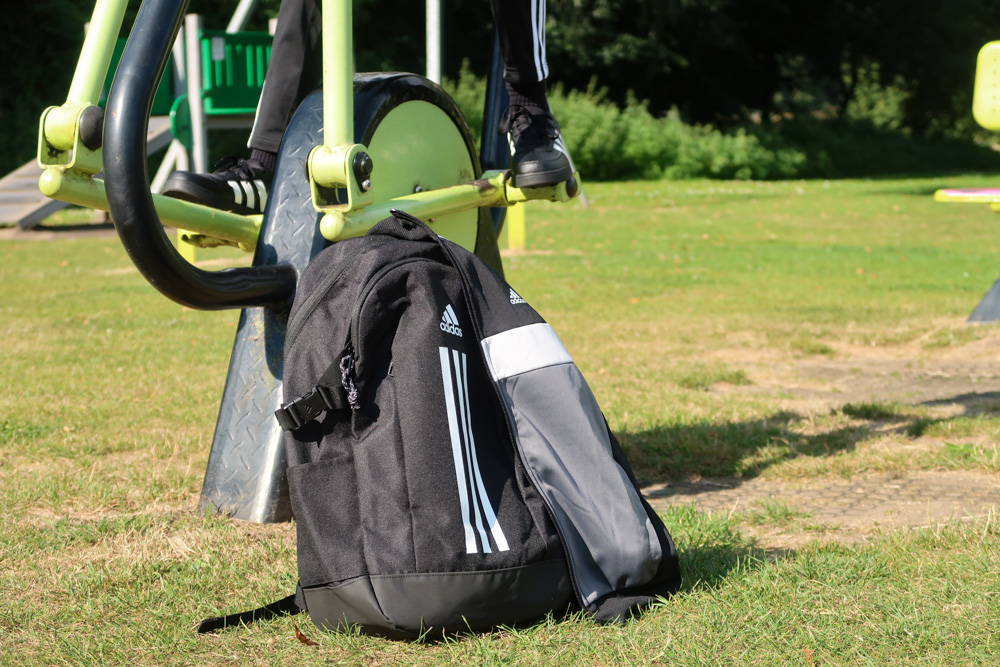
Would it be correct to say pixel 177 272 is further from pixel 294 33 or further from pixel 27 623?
pixel 294 33

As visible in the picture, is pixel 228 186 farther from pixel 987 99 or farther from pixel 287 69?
pixel 987 99

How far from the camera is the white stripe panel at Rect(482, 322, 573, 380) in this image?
2033 millimetres

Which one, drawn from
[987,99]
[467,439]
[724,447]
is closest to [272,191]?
[467,439]

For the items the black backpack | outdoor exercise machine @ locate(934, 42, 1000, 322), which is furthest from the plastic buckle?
outdoor exercise machine @ locate(934, 42, 1000, 322)

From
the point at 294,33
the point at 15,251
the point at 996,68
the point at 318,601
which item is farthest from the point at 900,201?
the point at 318,601

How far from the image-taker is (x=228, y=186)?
288 cm

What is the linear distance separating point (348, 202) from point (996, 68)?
2.27 meters

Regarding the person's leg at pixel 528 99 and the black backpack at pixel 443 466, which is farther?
the person's leg at pixel 528 99

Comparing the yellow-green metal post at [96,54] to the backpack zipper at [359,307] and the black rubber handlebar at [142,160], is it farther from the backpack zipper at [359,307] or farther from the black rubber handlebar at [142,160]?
the backpack zipper at [359,307]

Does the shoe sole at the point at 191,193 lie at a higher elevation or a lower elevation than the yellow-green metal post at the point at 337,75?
lower

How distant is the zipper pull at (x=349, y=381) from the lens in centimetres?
189

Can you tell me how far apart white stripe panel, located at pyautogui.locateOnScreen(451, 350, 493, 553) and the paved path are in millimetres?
1057

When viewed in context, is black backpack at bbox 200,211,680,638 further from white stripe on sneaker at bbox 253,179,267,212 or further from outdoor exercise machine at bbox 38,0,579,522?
white stripe on sneaker at bbox 253,179,267,212

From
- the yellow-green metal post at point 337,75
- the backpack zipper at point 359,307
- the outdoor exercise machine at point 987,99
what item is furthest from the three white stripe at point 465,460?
the outdoor exercise machine at point 987,99
